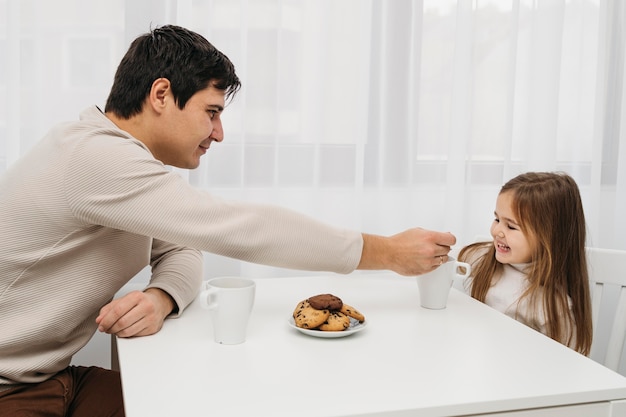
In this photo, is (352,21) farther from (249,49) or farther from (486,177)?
(486,177)

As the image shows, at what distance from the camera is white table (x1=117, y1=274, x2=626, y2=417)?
78cm

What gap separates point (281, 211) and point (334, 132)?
92 cm

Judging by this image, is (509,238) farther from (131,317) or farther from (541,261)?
(131,317)

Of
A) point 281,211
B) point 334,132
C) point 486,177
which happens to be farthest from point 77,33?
point 486,177

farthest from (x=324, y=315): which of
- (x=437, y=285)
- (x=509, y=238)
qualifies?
(x=509, y=238)

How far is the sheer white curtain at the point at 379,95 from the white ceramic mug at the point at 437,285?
761 mm

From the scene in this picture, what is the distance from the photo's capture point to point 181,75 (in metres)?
1.23

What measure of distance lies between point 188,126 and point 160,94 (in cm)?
8

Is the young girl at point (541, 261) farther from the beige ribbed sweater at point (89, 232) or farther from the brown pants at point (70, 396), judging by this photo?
the brown pants at point (70, 396)

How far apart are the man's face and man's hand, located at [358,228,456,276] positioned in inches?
15.8

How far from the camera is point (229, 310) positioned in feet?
3.21

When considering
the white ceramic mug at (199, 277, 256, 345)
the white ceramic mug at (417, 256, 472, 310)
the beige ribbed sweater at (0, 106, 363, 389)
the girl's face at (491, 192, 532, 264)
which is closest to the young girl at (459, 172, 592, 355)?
the girl's face at (491, 192, 532, 264)

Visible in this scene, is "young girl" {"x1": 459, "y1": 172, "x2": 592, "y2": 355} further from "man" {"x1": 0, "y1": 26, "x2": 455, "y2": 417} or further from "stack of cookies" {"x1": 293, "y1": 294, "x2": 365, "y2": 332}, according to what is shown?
"stack of cookies" {"x1": 293, "y1": 294, "x2": 365, "y2": 332}

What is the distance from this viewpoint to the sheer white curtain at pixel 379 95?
173 centimetres
